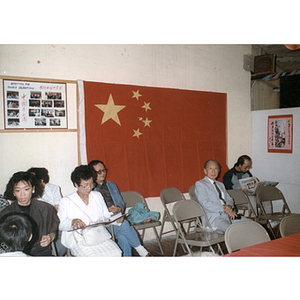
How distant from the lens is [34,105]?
2.65 meters

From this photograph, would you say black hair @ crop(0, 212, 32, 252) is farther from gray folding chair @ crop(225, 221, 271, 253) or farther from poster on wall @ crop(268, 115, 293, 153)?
poster on wall @ crop(268, 115, 293, 153)

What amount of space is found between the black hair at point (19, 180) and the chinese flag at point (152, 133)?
27.4 inches

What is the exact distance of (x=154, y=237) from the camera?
350 centimetres

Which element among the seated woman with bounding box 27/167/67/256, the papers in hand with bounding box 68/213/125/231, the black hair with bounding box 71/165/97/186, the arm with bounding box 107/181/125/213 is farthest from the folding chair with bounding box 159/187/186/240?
the seated woman with bounding box 27/167/67/256

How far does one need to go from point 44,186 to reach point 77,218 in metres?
0.48

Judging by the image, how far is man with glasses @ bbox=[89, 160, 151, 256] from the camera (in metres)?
2.93

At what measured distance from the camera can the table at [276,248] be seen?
2.20 metres

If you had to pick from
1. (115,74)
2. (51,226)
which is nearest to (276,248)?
(51,226)

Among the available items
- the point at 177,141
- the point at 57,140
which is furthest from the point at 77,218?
the point at 177,141

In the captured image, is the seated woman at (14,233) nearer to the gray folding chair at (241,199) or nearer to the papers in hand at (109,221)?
the papers in hand at (109,221)

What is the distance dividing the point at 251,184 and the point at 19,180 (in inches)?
124

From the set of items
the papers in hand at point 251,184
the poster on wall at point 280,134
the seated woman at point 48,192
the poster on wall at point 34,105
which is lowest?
the papers in hand at point 251,184

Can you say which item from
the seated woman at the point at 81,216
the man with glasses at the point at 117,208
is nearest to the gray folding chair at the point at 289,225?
the man with glasses at the point at 117,208

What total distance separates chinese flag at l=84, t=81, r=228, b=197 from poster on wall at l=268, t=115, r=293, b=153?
669mm
